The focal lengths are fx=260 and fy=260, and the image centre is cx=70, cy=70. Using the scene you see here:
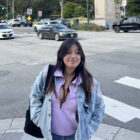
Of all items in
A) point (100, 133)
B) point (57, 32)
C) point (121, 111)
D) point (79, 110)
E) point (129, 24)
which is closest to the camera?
point (79, 110)

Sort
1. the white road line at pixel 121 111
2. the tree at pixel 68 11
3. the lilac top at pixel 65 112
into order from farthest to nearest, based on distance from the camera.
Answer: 1. the tree at pixel 68 11
2. the white road line at pixel 121 111
3. the lilac top at pixel 65 112

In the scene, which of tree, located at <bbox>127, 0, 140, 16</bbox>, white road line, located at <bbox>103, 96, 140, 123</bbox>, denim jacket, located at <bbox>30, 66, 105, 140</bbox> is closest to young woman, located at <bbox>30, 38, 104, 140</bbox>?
denim jacket, located at <bbox>30, 66, 105, 140</bbox>

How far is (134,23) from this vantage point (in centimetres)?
2891

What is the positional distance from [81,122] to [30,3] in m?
89.3

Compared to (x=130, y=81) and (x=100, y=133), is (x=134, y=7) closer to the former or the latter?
(x=130, y=81)

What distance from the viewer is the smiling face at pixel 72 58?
2571mm

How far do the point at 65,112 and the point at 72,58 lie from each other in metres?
0.53

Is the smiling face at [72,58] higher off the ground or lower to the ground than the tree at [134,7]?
lower

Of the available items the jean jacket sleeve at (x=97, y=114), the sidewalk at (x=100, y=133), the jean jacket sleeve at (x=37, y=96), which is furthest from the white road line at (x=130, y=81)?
the jean jacket sleeve at (x=37, y=96)

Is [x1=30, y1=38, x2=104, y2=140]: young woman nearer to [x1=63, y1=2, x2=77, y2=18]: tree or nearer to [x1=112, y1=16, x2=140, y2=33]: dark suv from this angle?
[x1=112, y1=16, x2=140, y2=33]: dark suv

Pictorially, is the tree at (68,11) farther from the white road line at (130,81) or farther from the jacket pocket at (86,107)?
the jacket pocket at (86,107)

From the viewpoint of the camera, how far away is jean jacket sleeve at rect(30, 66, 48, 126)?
2625 millimetres

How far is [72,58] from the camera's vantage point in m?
2.58

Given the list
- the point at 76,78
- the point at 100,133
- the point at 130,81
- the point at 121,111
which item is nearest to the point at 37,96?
the point at 76,78
